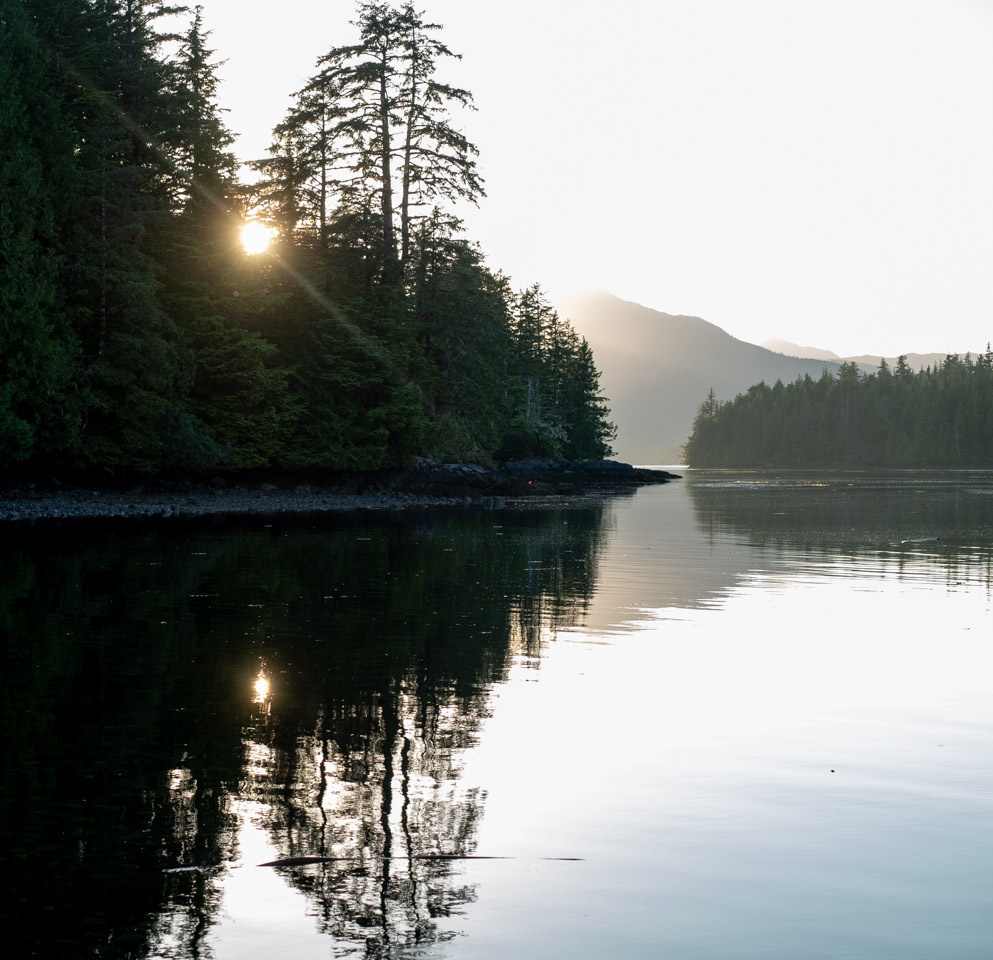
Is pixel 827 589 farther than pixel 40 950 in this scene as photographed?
Yes

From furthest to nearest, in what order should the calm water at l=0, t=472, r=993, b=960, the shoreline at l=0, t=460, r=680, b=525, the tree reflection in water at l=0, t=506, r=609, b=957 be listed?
the shoreline at l=0, t=460, r=680, b=525 → the tree reflection in water at l=0, t=506, r=609, b=957 → the calm water at l=0, t=472, r=993, b=960

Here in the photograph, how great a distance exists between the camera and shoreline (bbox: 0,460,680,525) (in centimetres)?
3856

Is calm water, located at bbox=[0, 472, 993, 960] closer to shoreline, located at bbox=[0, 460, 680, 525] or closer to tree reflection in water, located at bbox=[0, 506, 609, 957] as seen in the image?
tree reflection in water, located at bbox=[0, 506, 609, 957]

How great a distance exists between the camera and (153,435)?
4166 centimetres

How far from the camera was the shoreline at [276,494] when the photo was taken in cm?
3856

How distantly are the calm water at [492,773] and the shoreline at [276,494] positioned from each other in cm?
2100

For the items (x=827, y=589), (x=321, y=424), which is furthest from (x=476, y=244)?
(x=827, y=589)

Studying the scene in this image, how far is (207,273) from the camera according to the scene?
4888 cm

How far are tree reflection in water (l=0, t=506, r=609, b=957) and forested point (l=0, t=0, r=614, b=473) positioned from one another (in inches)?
801

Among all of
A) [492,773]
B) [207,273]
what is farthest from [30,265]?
[492,773]

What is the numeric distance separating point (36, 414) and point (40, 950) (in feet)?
113

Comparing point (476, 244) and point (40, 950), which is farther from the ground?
point (476, 244)

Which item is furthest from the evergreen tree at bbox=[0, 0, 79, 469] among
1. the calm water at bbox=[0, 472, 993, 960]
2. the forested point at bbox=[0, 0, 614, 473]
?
the calm water at bbox=[0, 472, 993, 960]

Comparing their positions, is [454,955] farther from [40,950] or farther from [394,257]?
[394,257]
